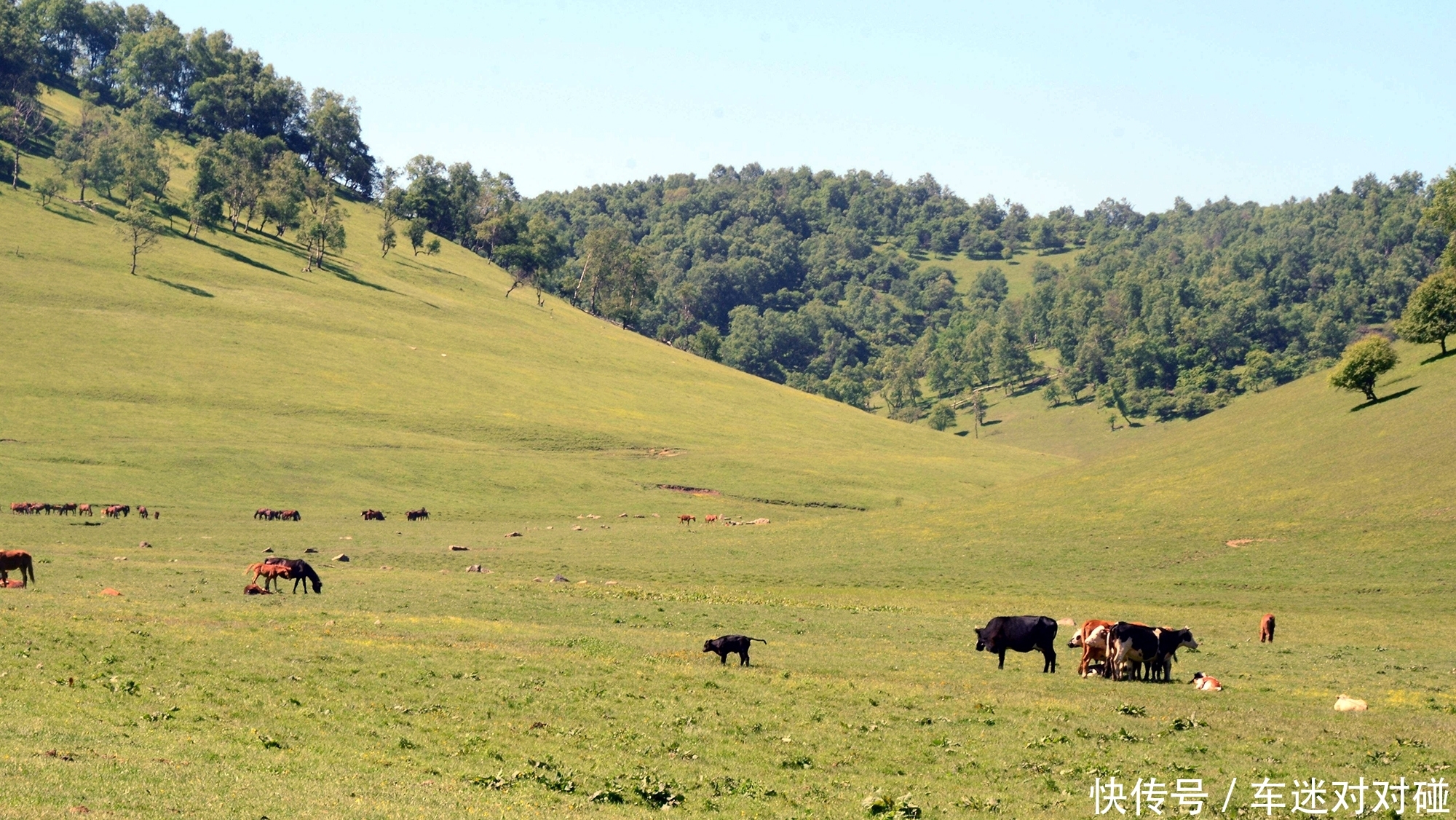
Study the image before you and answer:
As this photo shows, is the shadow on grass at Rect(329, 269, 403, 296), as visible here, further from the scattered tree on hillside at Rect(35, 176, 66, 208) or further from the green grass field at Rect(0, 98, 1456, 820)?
the scattered tree on hillside at Rect(35, 176, 66, 208)

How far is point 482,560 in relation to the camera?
55438 mm

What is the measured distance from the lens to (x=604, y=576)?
52062 millimetres

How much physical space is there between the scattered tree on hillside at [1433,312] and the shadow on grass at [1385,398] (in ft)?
23.6

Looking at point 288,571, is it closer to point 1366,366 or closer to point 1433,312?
point 1366,366

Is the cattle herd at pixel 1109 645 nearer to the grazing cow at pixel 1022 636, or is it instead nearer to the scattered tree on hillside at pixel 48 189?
the grazing cow at pixel 1022 636

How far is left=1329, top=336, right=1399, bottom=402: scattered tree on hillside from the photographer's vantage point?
277ft

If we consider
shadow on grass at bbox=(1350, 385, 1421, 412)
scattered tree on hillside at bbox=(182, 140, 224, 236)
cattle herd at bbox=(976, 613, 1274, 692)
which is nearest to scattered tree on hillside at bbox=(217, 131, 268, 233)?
scattered tree on hillside at bbox=(182, 140, 224, 236)

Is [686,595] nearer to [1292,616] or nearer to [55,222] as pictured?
[1292,616]

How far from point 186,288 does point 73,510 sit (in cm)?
7431

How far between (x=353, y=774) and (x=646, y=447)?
295 feet

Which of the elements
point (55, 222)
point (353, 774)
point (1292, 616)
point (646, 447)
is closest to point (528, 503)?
point (646, 447)

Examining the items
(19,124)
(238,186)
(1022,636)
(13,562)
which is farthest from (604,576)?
(19,124)

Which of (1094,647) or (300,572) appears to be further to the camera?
(300,572)

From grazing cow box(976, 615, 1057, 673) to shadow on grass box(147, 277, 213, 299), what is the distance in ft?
401
